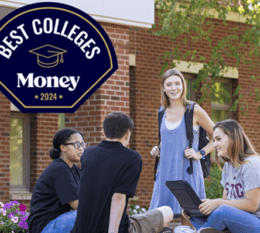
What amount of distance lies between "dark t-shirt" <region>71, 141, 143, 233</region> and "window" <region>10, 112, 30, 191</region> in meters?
6.04

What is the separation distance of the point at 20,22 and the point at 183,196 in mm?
4133

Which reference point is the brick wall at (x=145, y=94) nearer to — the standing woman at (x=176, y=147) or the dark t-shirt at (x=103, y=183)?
the standing woman at (x=176, y=147)

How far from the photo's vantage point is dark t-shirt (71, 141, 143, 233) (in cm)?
396

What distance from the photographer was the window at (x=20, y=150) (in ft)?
32.3

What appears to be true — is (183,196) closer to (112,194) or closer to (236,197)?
(236,197)

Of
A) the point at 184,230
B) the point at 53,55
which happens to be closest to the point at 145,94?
the point at 53,55

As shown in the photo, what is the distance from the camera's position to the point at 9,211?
21.4ft

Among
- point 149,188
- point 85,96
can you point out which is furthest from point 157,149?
point 149,188

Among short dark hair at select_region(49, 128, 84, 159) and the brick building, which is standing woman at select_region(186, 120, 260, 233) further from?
the brick building

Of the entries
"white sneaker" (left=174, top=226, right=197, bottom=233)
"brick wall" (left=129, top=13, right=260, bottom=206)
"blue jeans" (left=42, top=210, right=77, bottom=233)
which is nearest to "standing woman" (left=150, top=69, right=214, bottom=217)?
"white sneaker" (left=174, top=226, right=197, bottom=233)

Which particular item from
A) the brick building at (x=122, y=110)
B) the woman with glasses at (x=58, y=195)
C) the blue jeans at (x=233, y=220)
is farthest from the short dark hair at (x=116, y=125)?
the brick building at (x=122, y=110)

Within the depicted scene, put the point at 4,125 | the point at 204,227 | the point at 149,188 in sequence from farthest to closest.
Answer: the point at 149,188 < the point at 4,125 < the point at 204,227

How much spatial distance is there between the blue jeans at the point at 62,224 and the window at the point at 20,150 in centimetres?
525

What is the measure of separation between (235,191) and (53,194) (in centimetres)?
158
